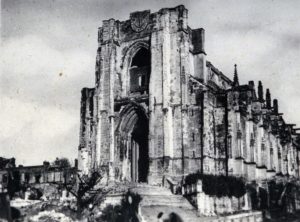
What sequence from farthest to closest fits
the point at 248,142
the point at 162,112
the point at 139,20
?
the point at 139,20 < the point at 248,142 < the point at 162,112

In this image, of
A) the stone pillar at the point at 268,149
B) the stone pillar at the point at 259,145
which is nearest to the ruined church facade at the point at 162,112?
the stone pillar at the point at 259,145

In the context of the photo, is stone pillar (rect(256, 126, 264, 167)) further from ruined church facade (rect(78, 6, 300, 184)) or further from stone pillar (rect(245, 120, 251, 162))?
stone pillar (rect(245, 120, 251, 162))

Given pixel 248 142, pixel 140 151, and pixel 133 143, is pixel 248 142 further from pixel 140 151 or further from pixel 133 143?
pixel 133 143

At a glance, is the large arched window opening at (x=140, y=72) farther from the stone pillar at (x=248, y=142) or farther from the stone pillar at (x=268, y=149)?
the stone pillar at (x=268, y=149)

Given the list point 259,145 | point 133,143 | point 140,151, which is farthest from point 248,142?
point 133,143

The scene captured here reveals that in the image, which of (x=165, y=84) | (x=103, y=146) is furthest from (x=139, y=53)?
(x=103, y=146)
